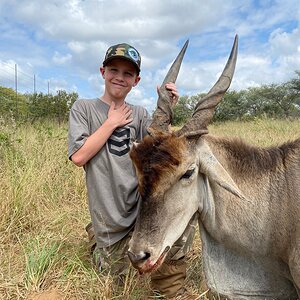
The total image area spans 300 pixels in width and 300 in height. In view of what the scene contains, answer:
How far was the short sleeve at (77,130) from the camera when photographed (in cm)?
458

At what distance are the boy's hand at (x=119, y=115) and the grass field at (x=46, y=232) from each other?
5.51 ft

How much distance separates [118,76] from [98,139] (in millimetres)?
804

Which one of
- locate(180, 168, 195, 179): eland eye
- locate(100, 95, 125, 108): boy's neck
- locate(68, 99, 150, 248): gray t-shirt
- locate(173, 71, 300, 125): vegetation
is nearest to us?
locate(180, 168, 195, 179): eland eye

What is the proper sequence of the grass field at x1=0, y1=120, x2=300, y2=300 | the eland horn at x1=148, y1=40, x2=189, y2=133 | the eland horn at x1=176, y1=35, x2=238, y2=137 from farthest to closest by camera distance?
the grass field at x1=0, y1=120, x2=300, y2=300 → the eland horn at x1=148, y1=40, x2=189, y2=133 → the eland horn at x1=176, y1=35, x2=238, y2=137

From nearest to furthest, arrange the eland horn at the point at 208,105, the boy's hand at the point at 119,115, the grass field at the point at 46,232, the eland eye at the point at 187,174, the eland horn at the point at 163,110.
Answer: the eland eye at the point at 187,174 → the eland horn at the point at 208,105 → the eland horn at the point at 163,110 → the grass field at the point at 46,232 → the boy's hand at the point at 119,115

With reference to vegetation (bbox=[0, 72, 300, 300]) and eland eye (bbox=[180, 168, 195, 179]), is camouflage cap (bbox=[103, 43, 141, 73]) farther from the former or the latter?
vegetation (bbox=[0, 72, 300, 300])

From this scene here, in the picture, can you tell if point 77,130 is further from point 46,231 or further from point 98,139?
point 46,231

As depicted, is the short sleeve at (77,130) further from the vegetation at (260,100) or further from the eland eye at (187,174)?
the vegetation at (260,100)

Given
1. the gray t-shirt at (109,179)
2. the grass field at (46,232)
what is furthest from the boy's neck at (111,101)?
the grass field at (46,232)

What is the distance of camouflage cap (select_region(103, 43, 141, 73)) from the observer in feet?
15.2

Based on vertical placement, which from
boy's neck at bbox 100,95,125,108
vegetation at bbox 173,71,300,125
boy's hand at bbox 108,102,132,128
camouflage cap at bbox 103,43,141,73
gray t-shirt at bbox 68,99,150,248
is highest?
vegetation at bbox 173,71,300,125

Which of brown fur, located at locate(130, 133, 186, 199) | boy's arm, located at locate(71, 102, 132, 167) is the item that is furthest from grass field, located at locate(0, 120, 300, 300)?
brown fur, located at locate(130, 133, 186, 199)

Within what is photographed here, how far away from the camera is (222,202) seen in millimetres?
4121

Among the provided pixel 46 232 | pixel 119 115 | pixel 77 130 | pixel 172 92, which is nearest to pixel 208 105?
pixel 172 92
